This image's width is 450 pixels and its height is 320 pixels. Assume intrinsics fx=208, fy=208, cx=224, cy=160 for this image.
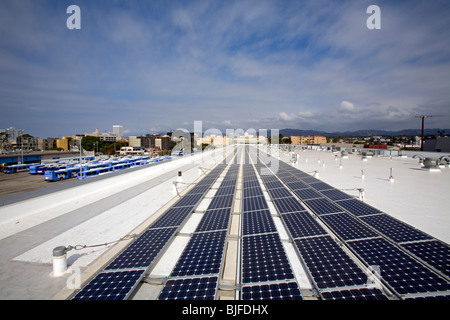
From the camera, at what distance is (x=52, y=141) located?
14875 cm

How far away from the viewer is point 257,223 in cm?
677

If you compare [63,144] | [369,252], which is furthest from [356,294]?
[63,144]

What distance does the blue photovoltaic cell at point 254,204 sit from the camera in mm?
8473

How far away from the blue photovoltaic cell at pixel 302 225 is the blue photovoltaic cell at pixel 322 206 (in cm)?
53

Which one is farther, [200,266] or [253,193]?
[253,193]

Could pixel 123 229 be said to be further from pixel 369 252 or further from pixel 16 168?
pixel 16 168

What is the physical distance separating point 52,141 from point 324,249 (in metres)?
192

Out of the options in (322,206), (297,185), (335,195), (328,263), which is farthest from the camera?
(297,185)

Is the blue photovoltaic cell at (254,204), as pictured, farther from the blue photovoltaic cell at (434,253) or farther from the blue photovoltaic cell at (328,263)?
the blue photovoltaic cell at (434,253)

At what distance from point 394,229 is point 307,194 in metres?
4.27

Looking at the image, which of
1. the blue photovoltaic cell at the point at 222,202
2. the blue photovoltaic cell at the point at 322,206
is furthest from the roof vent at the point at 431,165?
the blue photovoltaic cell at the point at 222,202

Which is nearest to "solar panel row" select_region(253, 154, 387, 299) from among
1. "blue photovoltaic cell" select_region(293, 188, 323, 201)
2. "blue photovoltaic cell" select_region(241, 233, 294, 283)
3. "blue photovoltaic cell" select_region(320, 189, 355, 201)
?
"blue photovoltaic cell" select_region(241, 233, 294, 283)
